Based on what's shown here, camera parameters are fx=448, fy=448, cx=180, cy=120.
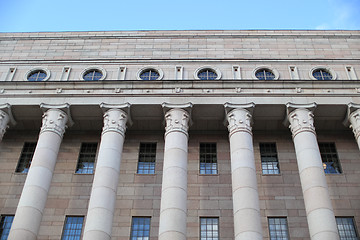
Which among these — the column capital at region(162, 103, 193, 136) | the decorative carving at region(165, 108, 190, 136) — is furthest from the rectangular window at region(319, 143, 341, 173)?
the decorative carving at region(165, 108, 190, 136)

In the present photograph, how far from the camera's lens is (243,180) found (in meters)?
27.2

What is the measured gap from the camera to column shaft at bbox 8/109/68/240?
25502 mm

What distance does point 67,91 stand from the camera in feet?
109

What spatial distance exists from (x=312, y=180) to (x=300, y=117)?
5554 millimetres

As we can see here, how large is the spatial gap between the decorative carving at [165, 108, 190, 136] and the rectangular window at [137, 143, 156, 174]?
3.31 meters

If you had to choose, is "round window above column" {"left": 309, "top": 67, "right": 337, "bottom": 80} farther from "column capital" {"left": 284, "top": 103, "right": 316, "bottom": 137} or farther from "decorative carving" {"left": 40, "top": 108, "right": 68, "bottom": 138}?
"decorative carving" {"left": 40, "top": 108, "right": 68, "bottom": 138}

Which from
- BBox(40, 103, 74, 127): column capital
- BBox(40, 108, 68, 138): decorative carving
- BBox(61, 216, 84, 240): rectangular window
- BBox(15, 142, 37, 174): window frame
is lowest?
BBox(61, 216, 84, 240): rectangular window

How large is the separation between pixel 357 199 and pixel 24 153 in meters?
24.3

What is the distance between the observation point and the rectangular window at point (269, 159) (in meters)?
32.6

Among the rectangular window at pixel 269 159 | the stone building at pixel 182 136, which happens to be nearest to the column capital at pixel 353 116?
the stone building at pixel 182 136

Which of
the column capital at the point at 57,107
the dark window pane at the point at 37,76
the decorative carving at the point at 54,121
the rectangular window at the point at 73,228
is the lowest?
the rectangular window at the point at 73,228

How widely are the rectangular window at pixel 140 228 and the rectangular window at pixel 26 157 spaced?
9316mm

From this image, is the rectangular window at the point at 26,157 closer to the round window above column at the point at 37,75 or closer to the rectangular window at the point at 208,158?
the round window above column at the point at 37,75

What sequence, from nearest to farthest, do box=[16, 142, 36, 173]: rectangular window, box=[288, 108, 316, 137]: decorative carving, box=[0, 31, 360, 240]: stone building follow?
box=[0, 31, 360, 240]: stone building
box=[288, 108, 316, 137]: decorative carving
box=[16, 142, 36, 173]: rectangular window
